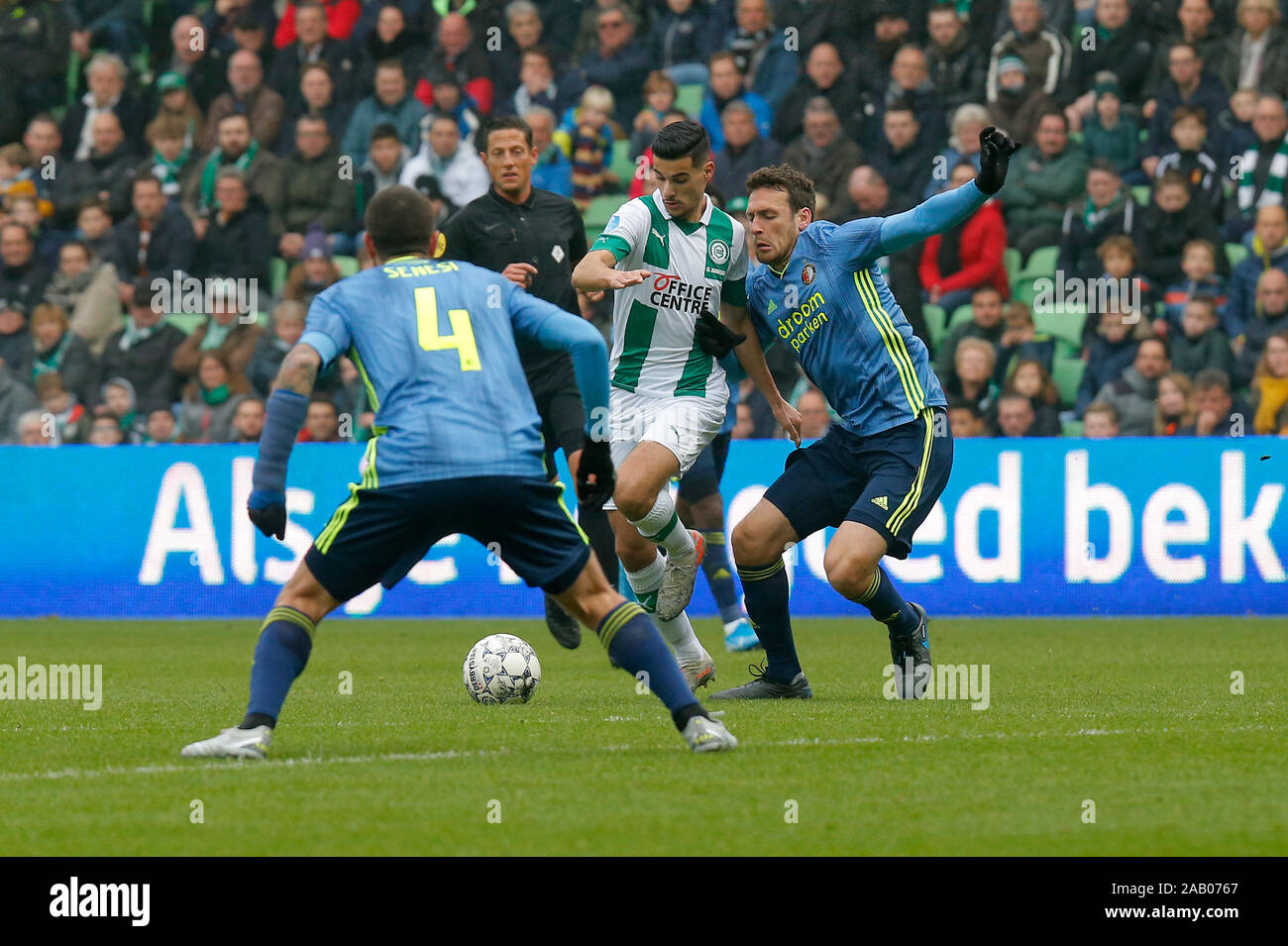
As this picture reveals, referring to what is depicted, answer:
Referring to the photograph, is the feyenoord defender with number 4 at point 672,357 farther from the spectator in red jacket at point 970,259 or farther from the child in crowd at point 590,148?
the child in crowd at point 590,148

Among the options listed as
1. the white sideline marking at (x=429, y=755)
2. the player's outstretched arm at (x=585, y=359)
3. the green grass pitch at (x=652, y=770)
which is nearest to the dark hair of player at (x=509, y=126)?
the green grass pitch at (x=652, y=770)

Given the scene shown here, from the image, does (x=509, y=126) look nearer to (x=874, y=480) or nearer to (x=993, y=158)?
(x=874, y=480)

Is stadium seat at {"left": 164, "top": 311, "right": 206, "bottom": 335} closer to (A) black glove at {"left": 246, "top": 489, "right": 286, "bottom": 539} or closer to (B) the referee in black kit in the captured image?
(B) the referee in black kit

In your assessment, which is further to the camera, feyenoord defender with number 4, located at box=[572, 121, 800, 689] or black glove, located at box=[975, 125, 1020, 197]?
feyenoord defender with number 4, located at box=[572, 121, 800, 689]

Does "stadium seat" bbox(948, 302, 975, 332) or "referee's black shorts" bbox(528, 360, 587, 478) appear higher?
"stadium seat" bbox(948, 302, 975, 332)

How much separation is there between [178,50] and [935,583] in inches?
383

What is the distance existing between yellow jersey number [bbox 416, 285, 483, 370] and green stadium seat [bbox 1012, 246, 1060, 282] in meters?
10.4

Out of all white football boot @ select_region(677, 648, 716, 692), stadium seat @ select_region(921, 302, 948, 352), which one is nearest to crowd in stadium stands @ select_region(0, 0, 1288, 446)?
stadium seat @ select_region(921, 302, 948, 352)

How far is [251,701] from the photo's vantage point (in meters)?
6.25

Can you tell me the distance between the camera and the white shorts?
8.98 metres

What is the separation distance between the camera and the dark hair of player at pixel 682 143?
28.5ft

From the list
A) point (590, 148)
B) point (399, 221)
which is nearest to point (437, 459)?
point (399, 221)

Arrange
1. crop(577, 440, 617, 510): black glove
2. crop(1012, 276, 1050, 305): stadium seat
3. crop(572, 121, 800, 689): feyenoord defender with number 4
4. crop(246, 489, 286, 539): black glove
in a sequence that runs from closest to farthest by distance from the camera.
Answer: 1. crop(246, 489, 286, 539): black glove
2. crop(577, 440, 617, 510): black glove
3. crop(572, 121, 800, 689): feyenoord defender with number 4
4. crop(1012, 276, 1050, 305): stadium seat
